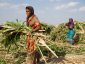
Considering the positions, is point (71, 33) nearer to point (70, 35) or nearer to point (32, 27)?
point (70, 35)

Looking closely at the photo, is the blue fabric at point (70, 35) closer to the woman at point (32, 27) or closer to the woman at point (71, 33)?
the woman at point (71, 33)

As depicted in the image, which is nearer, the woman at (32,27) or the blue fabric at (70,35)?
the woman at (32,27)

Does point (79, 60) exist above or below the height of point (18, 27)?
below

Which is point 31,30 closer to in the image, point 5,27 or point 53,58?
point 5,27

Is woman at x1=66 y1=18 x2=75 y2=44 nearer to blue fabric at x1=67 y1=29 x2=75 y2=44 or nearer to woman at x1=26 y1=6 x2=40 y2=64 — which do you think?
blue fabric at x1=67 y1=29 x2=75 y2=44

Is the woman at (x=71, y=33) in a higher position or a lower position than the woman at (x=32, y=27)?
lower

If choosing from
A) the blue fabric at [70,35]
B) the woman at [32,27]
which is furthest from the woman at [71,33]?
the woman at [32,27]

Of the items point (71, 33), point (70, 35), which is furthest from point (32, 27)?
point (70, 35)

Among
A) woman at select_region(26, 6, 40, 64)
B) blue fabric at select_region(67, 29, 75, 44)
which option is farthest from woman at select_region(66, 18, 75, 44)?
woman at select_region(26, 6, 40, 64)

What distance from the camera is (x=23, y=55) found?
36.6 ft

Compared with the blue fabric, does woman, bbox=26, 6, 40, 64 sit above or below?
above

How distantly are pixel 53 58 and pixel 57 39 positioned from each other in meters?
7.26

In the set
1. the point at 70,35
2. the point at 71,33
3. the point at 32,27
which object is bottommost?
the point at 70,35

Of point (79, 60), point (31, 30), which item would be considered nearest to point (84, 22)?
point (79, 60)
